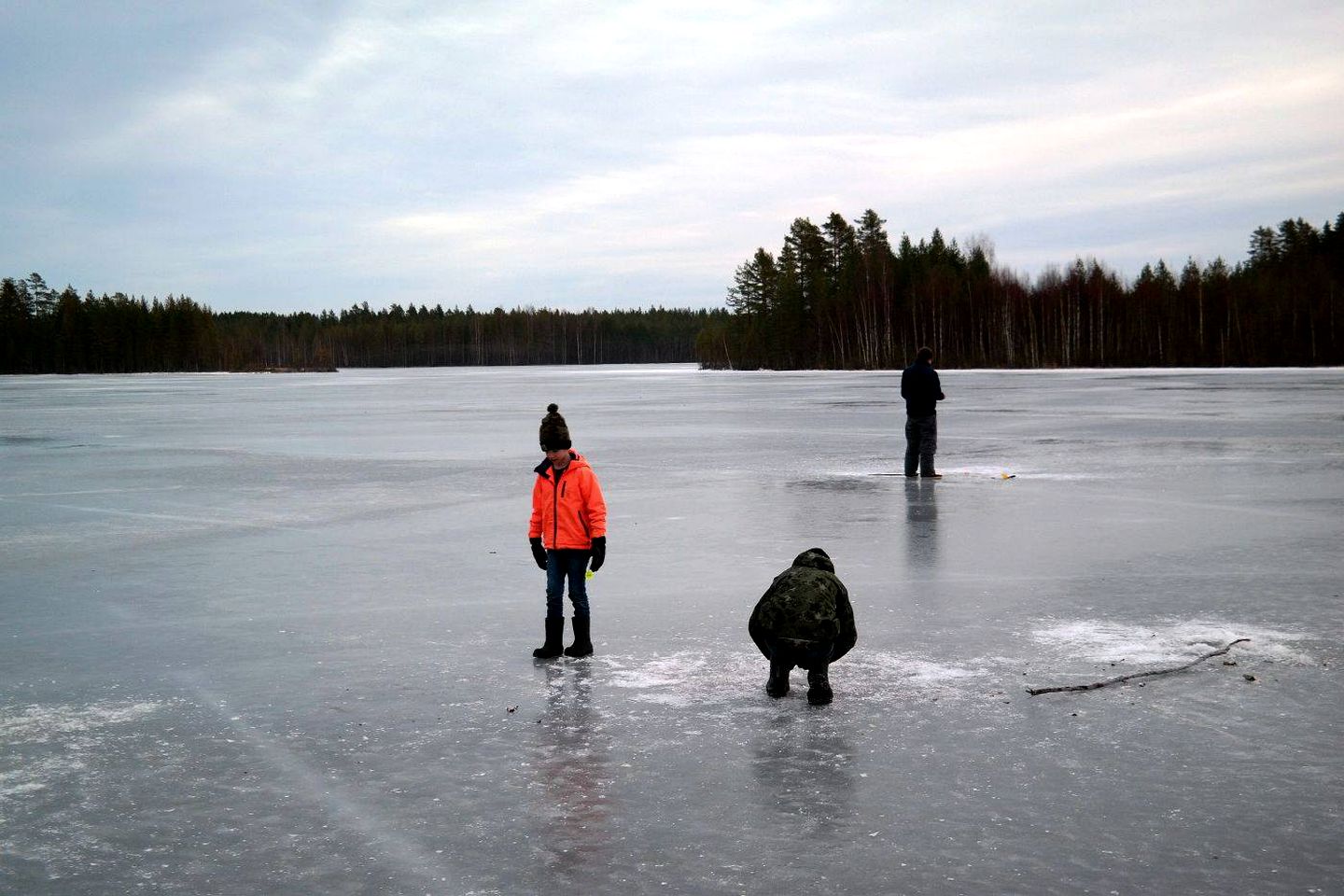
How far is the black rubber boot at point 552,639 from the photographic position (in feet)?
22.9

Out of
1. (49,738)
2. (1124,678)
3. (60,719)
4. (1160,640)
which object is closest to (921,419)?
(1160,640)

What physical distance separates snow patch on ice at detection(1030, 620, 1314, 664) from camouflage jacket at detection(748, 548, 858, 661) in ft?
5.28

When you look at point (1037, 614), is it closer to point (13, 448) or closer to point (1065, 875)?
point (1065, 875)

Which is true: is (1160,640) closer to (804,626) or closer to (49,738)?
(804,626)

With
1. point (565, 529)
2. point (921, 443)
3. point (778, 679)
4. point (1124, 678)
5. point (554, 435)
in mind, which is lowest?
point (1124, 678)

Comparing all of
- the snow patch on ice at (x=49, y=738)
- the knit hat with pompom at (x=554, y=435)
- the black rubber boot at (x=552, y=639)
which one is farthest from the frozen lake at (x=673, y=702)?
the knit hat with pompom at (x=554, y=435)

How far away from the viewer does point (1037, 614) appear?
25.9 ft

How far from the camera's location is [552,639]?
700 cm

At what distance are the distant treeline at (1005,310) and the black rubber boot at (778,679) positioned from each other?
306ft

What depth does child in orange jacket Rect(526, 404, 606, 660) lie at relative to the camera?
6.92m

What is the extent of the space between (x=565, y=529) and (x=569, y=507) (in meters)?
0.14

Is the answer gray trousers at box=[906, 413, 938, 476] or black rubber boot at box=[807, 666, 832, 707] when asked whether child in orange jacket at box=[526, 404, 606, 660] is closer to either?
black rubber boot at box=[807, 666, 832, 707]

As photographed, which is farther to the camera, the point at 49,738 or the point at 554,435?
the point at 554,435

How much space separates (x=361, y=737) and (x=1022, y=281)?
391 ft
